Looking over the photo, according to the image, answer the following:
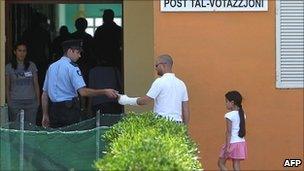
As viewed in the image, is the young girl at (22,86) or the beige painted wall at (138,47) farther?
the beige painted wall at (138,47)

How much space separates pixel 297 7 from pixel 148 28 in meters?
2.43

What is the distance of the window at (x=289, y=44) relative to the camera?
31.9 ft

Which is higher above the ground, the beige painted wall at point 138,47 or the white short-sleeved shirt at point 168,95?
the beige painted wall at point 138,47

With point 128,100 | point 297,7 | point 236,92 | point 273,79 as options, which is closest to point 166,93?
point 128,100

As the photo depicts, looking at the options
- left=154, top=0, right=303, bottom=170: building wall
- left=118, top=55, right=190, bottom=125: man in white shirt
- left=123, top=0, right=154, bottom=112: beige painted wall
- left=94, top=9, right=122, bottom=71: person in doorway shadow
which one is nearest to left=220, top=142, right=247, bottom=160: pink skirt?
left=154, top=0, right=303, bottom=170: building wall

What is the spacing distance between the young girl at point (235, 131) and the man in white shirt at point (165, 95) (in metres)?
0.72

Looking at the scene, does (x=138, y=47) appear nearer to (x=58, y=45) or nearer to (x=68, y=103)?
(x=58, y=45)

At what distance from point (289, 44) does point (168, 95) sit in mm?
2164

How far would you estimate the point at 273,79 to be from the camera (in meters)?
9.70

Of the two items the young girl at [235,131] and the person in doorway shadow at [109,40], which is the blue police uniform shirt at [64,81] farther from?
the person in doorway shadow at [109,40]

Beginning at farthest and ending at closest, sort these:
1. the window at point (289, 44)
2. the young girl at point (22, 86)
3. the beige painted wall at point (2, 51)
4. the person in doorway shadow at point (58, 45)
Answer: the person in doorway shadow at point (58, 45) → the beige painted wall at point (2, 51) → the young girl at point (22, 86) → the window at point (289, 44)

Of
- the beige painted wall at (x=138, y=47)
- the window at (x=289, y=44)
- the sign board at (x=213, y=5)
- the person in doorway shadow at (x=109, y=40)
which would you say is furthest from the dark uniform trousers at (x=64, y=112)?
the window at (x=289, y=44)

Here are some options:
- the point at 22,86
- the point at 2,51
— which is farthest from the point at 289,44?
the point at 2,51

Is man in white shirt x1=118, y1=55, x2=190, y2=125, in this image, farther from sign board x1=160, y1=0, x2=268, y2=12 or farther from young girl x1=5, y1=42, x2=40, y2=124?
young girl x1=5, y1=42, x2=40, y2=124
